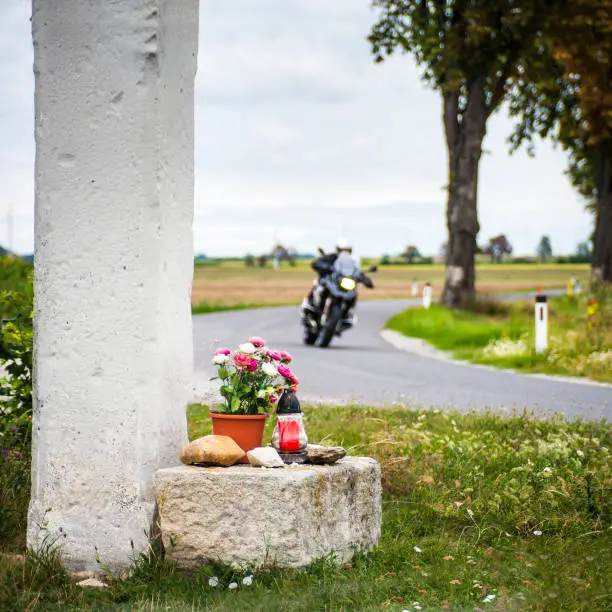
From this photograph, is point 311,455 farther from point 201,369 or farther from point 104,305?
point 201,369

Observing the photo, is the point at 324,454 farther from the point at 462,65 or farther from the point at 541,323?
the point at 462,65

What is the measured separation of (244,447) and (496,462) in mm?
2324

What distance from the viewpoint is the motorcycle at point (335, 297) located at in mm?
17391

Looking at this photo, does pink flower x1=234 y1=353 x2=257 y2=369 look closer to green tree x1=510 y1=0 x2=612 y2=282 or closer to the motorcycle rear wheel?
the motorcycle rear wheel

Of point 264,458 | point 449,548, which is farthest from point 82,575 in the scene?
point 449,548

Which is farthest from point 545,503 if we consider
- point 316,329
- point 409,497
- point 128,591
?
point 316,329

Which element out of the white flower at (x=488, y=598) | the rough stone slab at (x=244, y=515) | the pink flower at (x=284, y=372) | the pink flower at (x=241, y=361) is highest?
Result: the pink flower at (x=241, y=361)

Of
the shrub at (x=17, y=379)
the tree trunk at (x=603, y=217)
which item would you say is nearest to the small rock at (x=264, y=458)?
the shrub at (x=17, y=379)

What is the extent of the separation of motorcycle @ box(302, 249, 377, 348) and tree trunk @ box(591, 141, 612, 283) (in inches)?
622

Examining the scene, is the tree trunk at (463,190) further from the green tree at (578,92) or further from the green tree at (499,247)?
the green tree at (499,247)

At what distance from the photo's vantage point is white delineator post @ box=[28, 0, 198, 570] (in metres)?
4.89

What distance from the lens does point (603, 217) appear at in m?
31.8

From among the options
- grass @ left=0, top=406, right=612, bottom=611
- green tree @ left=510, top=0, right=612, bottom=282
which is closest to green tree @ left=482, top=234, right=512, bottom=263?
green tree @ left=510, top=0, right=612, bottom=282

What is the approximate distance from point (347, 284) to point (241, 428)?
1199 centimetres
